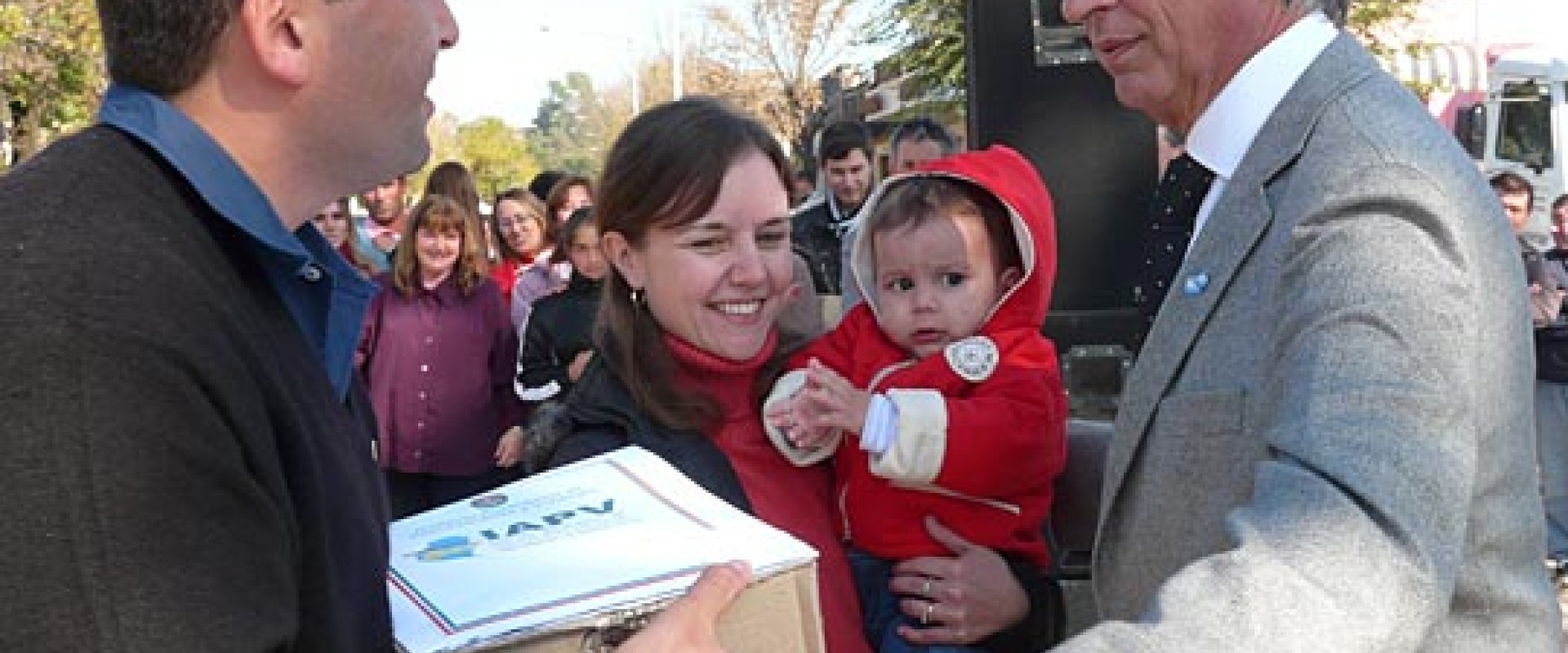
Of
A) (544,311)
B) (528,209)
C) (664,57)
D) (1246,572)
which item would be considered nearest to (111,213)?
(1246,572)

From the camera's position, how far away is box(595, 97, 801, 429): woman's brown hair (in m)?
2.25

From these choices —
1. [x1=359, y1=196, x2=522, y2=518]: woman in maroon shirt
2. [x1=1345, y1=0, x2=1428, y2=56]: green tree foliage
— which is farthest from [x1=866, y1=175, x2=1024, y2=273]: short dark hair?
[x1=1345, y1=0, x2=1428, y2=56]: green tree foliage

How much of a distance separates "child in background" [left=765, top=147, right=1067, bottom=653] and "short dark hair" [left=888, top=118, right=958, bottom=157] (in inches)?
134

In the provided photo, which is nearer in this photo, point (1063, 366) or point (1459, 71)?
point (1063, 366)

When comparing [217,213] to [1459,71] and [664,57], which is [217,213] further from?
[664,57]

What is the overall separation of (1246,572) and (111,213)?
1.01 m

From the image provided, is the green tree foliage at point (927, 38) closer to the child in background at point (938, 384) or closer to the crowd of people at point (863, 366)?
the child in background at point (938, 384)

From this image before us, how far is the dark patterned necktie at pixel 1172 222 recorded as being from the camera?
79.7 inches

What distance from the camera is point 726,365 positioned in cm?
231

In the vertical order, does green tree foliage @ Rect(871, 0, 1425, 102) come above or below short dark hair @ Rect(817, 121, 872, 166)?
above

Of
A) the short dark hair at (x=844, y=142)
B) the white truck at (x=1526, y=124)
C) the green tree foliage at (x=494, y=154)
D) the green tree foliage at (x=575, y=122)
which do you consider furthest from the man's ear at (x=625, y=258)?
the green tree foliage at (x=494, y=154)

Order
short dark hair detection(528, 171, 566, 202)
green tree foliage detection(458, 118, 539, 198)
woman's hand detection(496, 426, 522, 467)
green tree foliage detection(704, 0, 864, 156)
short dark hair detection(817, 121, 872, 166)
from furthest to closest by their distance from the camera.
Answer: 1. green tree foliage detection(458, 118, 539, 198)
2. green tree foliage detection(704, 0, 864, 156)
3. short dark hair detection(528, 171, 566, 202)
4. short dark hair detection(817, 121, 872, 166)
5. woman's hand detection(496, 426, 522, 467)

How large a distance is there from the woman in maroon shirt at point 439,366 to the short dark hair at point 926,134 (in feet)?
6.32

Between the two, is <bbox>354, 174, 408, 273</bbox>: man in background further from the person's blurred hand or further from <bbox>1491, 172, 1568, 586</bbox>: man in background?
<bbox>1491, 172, 1568, 586</bbox>: man in background
